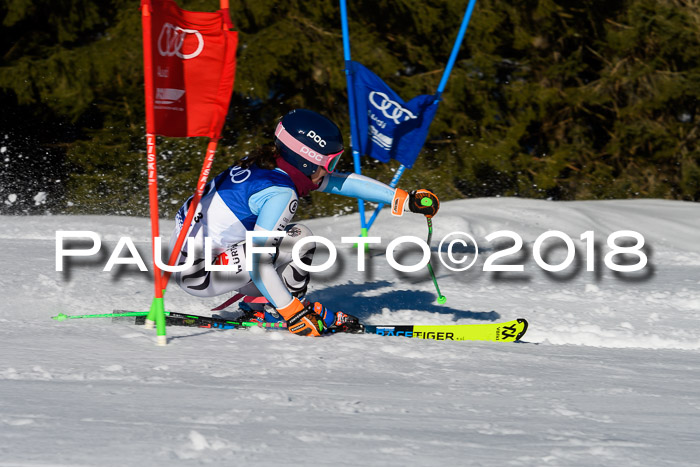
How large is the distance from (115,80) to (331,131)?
9.32 meters

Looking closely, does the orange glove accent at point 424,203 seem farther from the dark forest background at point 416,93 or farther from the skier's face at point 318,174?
the dark forest background at point 416,93

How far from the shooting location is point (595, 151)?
14641mm

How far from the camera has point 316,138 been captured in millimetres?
3521

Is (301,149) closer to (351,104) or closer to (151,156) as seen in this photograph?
(151,156)

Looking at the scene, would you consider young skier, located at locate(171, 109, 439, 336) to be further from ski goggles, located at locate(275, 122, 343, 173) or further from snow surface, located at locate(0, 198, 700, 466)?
snow surface, located at locate(0, 198, 700, 466)

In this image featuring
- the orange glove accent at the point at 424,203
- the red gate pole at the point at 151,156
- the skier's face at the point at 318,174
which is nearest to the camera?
the red gate pole at the point at 151,156

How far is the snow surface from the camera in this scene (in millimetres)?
2111

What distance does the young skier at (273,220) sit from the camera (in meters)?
3.38

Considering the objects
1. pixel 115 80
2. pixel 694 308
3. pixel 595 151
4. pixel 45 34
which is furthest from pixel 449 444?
pixel 595 151

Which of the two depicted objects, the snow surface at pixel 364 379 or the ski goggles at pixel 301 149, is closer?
the snow surface at pixel 364 379

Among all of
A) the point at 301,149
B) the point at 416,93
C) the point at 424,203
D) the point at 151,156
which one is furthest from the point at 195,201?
the point at 416,93

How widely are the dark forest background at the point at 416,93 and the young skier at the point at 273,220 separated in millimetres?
7870

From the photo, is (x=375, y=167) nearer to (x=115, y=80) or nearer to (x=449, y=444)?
(x=115, y=80)

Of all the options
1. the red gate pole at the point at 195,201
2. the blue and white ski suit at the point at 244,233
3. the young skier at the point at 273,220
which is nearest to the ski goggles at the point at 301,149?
the young skier at the point at 273,220
